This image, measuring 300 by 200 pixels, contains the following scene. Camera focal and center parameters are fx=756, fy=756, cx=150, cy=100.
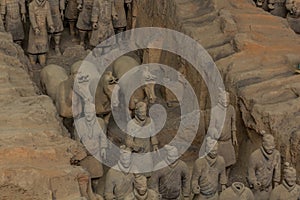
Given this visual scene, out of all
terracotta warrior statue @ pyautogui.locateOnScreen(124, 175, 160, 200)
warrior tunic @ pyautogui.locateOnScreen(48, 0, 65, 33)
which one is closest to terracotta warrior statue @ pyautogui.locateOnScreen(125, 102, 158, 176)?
terracotta warrior statue @ pyautogui.locateOnScreen(124, 175, 160, 200)

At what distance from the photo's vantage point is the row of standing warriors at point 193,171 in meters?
8.06

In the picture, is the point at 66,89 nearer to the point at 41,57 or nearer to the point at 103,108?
the point at 103,108

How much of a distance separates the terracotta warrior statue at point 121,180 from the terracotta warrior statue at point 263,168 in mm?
1450

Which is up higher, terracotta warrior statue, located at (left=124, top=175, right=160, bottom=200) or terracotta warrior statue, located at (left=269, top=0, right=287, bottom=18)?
terracotta warrior statue, located at (left=124, top=175, right=160, bottom=200)

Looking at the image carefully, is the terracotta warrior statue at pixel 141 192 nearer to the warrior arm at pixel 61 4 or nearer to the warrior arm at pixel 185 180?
the warrior arm at pixel 185 180

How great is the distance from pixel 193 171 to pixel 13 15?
4820mm

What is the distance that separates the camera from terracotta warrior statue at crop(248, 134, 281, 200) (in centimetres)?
860

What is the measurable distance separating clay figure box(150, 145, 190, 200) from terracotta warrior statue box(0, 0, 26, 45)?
180 inches

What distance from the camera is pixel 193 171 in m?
8.55

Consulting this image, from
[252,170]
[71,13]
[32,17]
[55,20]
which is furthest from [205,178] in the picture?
[71,13]

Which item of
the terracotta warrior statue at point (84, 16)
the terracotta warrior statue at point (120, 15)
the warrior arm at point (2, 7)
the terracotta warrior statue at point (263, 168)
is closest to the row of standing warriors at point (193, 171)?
the terracotta warrior statue at point (263, 168)

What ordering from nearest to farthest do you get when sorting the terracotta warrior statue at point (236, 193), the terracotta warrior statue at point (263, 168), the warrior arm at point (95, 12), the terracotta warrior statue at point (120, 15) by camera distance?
the terracotta warrior statue at point (236, 193)
the terracotta warrior statue at point (263, 168)
the warrior arm at point (95, 12)
the terracotta warrior statue at point (120, 15)

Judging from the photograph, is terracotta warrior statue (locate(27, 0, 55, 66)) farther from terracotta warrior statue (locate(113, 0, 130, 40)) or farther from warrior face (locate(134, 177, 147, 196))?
warrior face (locate(134, 177, 147, 196))

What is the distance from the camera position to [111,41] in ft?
41.1
